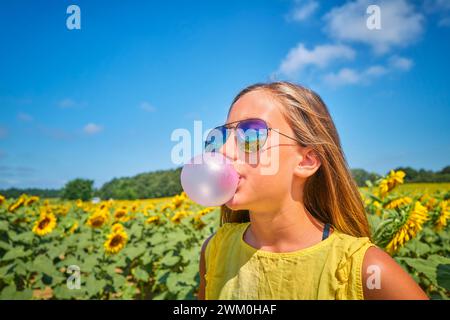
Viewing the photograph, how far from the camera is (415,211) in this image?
2.35 m

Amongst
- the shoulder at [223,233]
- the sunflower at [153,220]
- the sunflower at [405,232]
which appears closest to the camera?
Result: the shoulder at [223,233]

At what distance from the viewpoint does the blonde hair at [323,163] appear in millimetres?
1646

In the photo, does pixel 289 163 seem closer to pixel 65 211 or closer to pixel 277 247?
pixel 277 247

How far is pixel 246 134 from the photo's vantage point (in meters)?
1.52

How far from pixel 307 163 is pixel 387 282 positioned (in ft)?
2.02

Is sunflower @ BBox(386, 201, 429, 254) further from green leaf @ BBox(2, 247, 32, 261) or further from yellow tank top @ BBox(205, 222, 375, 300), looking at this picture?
green leaf @ BBox(2, 247, 32, 261)

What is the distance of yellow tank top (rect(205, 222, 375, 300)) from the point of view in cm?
138

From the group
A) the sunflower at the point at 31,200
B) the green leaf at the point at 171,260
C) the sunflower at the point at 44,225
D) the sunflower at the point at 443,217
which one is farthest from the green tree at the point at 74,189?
the sunflower at the point at 443,217

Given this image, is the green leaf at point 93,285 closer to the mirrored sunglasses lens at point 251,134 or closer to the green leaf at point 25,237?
the green leaf at point 25,237

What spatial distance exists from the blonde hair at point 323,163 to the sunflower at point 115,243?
4213 mm

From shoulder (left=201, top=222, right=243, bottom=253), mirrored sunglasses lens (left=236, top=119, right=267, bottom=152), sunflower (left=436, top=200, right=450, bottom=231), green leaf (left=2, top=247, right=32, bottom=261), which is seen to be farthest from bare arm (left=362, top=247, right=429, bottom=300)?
green leaf (left=2, top=247, right=32, bottom=261)

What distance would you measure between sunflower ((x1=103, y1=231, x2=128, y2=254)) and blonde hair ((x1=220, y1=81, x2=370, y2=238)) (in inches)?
166

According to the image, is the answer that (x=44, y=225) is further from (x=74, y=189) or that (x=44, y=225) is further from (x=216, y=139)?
(x=74, y=189)
